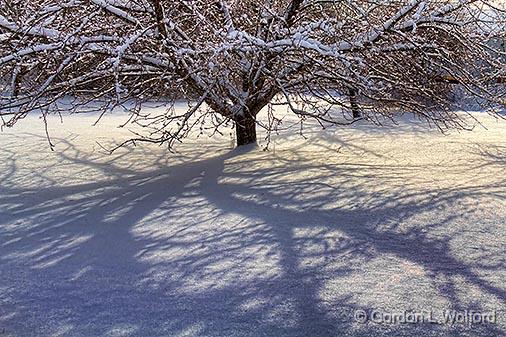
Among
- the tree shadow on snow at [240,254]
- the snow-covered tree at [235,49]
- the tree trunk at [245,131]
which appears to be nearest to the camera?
the tree shadow on snow at [240,254]

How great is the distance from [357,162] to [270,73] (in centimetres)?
100

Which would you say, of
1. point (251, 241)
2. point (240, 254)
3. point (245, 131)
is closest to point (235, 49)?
point (251, 241)

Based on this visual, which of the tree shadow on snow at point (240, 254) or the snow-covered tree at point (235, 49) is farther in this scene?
the snow-covered tree at point (235, 49)

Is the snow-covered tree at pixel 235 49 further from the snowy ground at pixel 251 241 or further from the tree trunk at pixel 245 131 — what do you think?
the snowy ground at pixel 251 241

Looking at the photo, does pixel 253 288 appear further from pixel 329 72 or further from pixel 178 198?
pixel 329 72

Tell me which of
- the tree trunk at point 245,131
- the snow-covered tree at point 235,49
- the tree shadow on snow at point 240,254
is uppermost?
the snow-covered tree at point 235,49

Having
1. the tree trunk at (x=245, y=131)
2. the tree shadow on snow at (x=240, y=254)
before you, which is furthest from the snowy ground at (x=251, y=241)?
the tree trunk at (x=245, y=131)

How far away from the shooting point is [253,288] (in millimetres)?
2256

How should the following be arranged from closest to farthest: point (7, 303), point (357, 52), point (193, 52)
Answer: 1. point (7, 303)
2. point (193, 52)
3. point (357, 52)

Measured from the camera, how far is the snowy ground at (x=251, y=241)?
2.06 meters

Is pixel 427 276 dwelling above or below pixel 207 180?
below

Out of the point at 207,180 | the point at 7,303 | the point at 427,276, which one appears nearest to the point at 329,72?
the point at 207,180

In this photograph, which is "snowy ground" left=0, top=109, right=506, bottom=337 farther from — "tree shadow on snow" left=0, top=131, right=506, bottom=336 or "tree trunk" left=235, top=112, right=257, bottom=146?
"tree trunk" left=235, top=112, right=257, bottom=146

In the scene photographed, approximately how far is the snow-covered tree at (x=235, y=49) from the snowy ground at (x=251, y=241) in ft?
1.53
